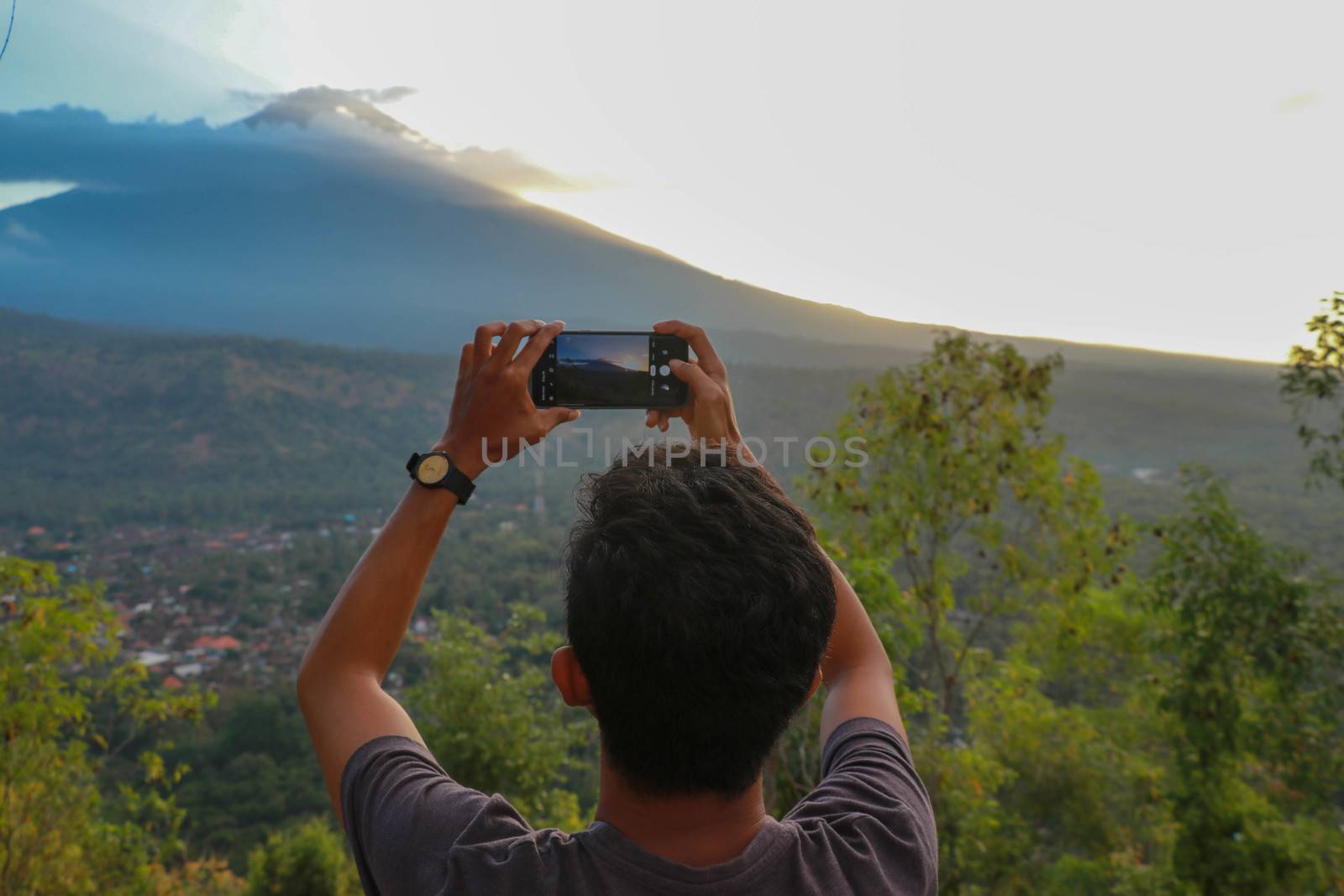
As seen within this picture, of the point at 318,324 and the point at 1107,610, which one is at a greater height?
the point at 318,324

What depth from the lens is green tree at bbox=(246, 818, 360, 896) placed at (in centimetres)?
761

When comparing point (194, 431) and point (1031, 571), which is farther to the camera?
point (194, 431)

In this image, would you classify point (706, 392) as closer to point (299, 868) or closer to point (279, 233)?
point (299, 868)

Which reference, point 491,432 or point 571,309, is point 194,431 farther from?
point 491,432

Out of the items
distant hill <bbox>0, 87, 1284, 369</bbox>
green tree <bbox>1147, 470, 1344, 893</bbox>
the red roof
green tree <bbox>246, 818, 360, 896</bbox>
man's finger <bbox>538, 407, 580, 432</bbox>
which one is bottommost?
green tree <bbox>246, 818, 360, 896</bbox>

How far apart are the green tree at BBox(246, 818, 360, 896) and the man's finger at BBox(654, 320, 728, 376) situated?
8.36 meters

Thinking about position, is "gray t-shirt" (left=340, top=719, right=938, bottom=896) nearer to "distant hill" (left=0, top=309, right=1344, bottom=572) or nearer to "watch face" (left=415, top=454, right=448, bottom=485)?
"watch face" (left=415, top=454, right=448, bottom=485)

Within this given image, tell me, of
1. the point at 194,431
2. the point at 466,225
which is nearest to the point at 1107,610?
the point at 194,431

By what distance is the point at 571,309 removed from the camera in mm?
18391

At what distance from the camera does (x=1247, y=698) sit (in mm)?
5258

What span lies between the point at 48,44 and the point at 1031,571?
1949 cm

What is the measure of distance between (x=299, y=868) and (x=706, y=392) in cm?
852

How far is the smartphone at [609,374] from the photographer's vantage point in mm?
1253

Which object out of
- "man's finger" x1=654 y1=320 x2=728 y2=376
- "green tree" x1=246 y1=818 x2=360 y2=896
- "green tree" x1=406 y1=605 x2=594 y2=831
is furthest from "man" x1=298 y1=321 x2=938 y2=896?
"green tree" x1=246 y1=818 x2=360 y2=896
